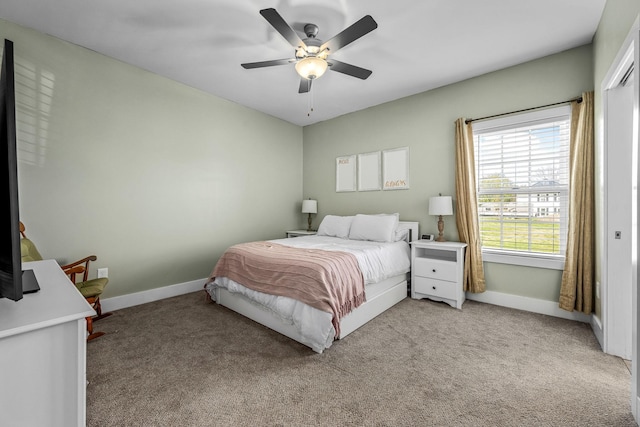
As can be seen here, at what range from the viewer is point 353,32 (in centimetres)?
203

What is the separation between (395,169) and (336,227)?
122cm

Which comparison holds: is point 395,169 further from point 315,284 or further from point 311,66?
point 315,284

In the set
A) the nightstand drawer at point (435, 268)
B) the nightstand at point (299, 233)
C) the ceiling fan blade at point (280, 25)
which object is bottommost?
the nightstand drawer at point (435, 268)

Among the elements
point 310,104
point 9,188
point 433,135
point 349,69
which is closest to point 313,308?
point 9,188

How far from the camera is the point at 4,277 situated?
88 centimetres

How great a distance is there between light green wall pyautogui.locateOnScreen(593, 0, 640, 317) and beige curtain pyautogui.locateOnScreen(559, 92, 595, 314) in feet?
0.24

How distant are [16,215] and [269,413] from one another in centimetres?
148

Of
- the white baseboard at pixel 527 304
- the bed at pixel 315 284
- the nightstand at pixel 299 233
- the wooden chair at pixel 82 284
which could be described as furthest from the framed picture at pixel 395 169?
the wooden chair at pixel 82 284

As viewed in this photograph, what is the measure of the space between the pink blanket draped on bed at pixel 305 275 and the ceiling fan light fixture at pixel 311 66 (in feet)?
5.41

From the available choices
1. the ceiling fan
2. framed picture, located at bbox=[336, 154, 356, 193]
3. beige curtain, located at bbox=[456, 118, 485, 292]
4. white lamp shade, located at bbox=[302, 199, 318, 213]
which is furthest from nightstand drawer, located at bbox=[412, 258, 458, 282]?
the ceiling fan

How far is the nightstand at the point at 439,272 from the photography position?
10.3 ft

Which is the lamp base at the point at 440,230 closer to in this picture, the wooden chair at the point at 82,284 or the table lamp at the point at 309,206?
the table lamp at the point at 309,206

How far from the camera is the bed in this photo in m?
2.24

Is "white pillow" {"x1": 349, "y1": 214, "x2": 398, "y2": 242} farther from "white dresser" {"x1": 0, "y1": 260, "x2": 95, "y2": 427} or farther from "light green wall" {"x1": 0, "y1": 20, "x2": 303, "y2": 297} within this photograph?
"white dresser" {"x1": 0, "y1": 260, "x2": 95, "y2": 427}
